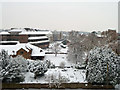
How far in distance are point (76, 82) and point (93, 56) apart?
10.3 feet

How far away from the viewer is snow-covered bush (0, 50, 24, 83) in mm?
12258

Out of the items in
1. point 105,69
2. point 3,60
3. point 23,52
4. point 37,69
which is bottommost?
point 37,69

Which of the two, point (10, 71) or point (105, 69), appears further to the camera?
point (10, 71)

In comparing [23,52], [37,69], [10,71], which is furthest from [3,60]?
[23,52]

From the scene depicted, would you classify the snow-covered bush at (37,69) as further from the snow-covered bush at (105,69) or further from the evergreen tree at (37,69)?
the snow-covered bush at (105,69)

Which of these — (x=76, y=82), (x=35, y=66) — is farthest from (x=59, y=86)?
(x=35, y=66)

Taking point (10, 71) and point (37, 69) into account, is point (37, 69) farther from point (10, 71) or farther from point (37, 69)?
point (10, 71)

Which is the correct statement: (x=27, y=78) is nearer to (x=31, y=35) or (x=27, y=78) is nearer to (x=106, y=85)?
(x=106, y=85)

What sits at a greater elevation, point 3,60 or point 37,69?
point 3,60

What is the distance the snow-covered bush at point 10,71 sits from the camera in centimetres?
1226

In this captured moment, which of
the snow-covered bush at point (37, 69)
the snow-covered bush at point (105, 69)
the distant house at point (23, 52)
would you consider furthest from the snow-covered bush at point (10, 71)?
the distant house at point (23, 52)

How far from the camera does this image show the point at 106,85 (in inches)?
482

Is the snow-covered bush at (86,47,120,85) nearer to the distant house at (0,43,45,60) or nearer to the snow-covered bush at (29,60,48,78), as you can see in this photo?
the snow-covered bush at (29,60,48,78)

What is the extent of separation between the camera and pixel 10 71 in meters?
12.4
